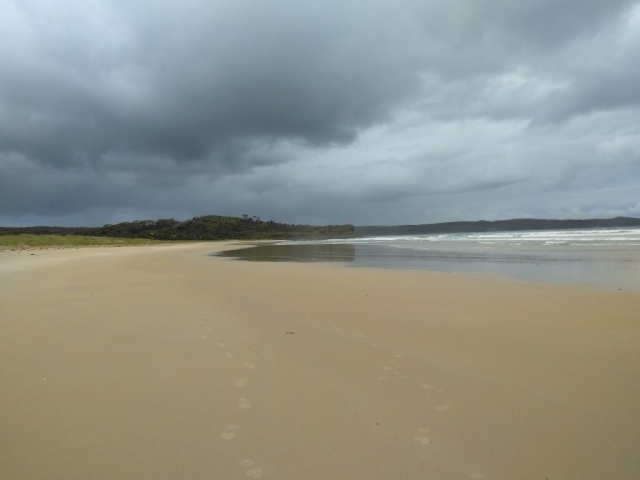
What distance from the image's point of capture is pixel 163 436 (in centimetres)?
306

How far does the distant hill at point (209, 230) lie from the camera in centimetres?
9669

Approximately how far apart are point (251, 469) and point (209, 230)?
110 meters

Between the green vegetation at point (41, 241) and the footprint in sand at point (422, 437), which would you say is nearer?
the footprint in sand at point (422, 437)

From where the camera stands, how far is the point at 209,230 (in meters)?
108

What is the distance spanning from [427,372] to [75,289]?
10.3 m

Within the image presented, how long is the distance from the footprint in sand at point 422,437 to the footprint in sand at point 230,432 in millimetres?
1470

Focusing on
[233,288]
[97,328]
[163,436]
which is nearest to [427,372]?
[163,436]

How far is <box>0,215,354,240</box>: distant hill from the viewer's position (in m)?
96.7

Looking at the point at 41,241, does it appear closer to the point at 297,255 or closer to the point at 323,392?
the point at 297,255

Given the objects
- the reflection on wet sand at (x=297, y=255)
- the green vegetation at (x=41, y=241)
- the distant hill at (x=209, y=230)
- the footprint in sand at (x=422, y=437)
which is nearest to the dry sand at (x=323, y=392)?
the footprint in sand at (x=422, y=437)

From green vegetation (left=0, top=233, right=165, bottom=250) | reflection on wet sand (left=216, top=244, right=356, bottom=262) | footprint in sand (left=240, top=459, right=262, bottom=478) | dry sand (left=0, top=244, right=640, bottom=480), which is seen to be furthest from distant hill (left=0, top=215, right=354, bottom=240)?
footprint in sand (left=240, top=459, right=262, bottom=478)

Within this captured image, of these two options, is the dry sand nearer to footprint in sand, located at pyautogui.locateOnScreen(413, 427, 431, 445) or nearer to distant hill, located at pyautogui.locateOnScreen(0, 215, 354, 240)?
footprint in sand, located at pyautogui.locateOnScreen(413, 427, 431, 445)

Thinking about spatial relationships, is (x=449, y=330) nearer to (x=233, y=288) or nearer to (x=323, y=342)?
(x=323, y=342)

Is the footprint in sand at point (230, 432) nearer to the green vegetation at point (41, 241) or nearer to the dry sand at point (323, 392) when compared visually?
the dry sand at point (323, 392)
